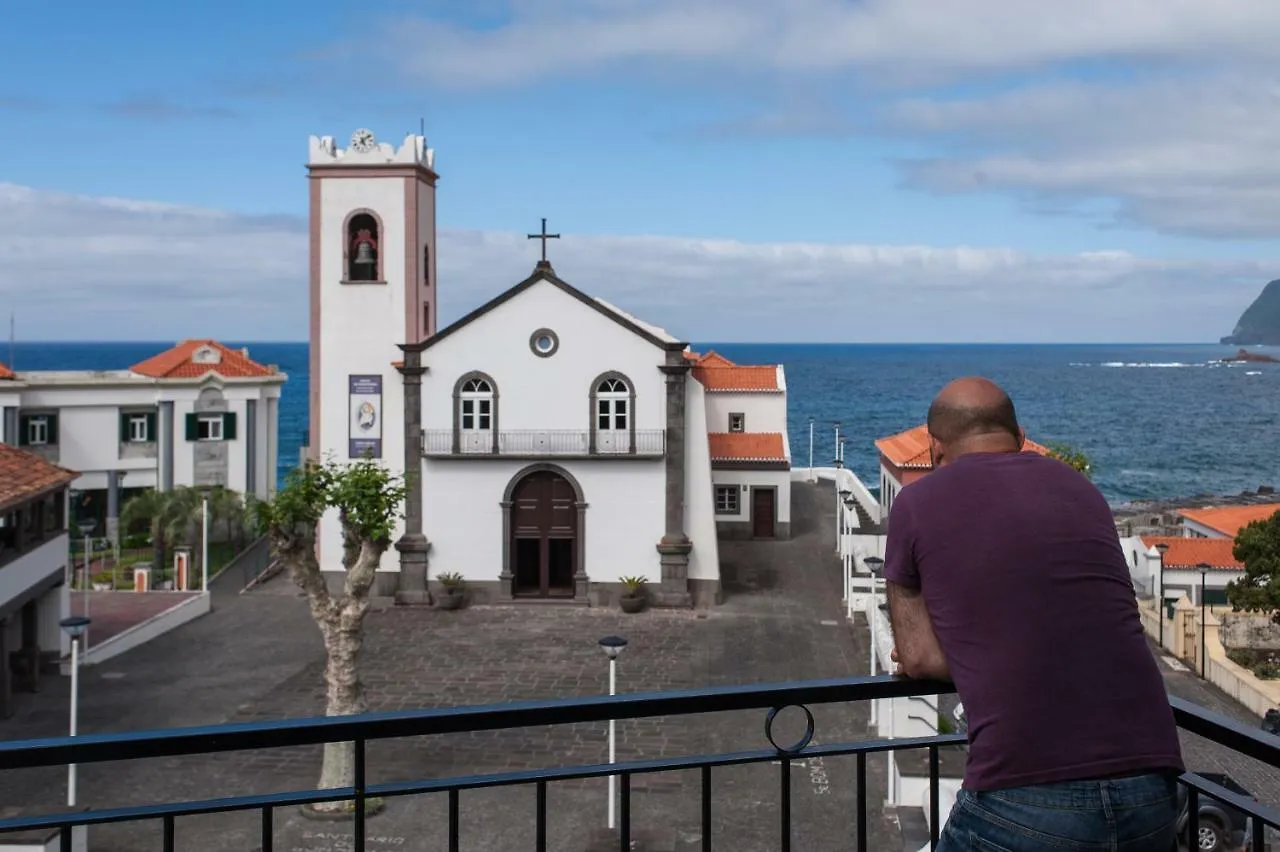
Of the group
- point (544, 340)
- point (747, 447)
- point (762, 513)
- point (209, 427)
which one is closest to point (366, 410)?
point (544, 340)

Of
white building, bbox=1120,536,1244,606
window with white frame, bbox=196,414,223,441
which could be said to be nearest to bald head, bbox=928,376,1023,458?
white building, bbox=1120,536,1244,606

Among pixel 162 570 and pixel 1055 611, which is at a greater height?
pixel 1055 611

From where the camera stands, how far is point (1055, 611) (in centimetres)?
309

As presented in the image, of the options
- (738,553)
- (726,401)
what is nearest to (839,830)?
(738,553)

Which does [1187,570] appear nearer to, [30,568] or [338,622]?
[338,622]

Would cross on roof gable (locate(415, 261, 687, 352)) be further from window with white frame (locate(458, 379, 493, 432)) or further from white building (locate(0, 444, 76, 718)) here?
white building (locate(0, 444, 76, 718))

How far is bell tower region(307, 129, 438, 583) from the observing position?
33.0 m

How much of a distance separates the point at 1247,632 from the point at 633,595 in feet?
49.0

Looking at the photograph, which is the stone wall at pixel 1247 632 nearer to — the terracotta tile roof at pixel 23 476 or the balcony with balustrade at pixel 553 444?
the balcony with balustrade at pixel 553 444

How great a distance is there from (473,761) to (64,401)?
27823 millimetres

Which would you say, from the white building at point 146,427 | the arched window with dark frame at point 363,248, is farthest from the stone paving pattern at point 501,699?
the white building at point 146,427

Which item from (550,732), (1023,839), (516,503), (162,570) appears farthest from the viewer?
(162,570)

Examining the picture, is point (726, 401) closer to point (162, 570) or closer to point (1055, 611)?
point (162, 570)

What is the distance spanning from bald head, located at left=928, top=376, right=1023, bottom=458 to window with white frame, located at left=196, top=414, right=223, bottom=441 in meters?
41.3
